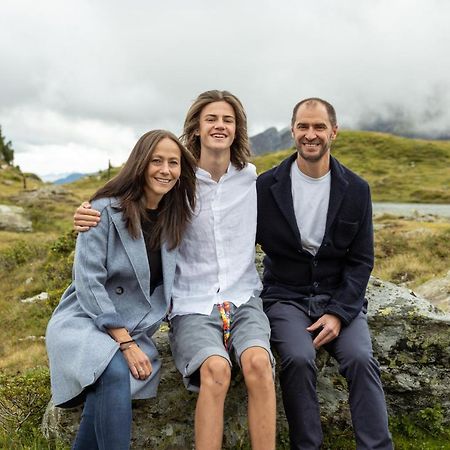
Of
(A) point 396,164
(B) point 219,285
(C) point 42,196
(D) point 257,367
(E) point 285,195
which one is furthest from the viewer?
(A) point 396,164

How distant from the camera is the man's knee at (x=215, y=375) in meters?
4.15

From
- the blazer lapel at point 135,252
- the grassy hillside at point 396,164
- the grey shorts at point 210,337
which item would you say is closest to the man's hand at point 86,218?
the blazer lapel at point 135,252

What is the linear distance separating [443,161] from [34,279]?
152402 mm

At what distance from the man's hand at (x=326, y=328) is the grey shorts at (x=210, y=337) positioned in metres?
0.49

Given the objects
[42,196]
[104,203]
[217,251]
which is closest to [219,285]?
[217,251]

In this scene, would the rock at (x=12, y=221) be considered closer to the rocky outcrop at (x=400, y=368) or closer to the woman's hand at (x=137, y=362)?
the rocky outcrop at (x=400, y=368)

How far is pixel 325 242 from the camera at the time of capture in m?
5.28

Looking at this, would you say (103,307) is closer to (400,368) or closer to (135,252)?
(135,252)

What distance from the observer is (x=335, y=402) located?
5449 mm

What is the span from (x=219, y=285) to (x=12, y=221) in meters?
35.2

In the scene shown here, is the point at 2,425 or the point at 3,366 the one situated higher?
the point at 2,425

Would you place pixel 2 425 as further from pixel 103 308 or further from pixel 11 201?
pixel 11 201

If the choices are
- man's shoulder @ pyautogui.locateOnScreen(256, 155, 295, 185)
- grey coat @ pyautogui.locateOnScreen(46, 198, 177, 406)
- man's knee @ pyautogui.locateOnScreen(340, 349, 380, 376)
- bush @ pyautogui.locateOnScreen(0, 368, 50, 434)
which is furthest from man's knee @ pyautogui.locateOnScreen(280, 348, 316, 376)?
bush @ pyautogui.locateOnScreen(0, 368, 50, 434)

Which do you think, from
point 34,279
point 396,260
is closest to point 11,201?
point 34,279
